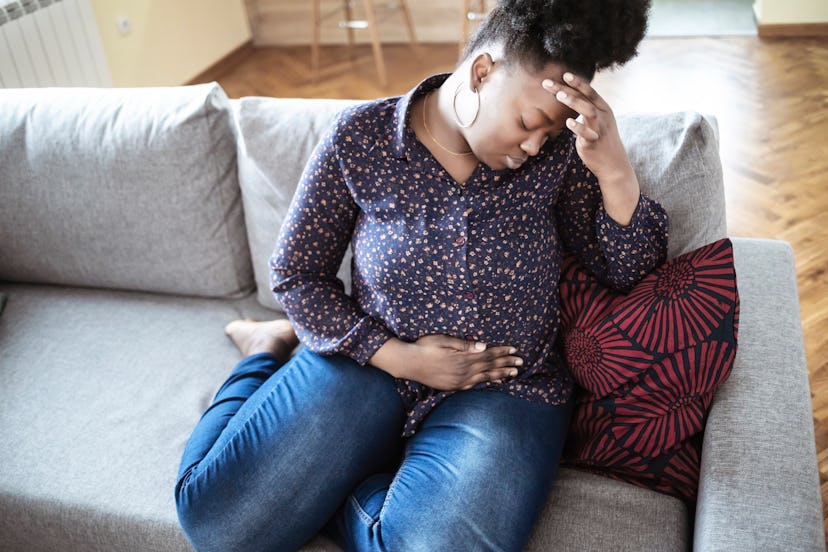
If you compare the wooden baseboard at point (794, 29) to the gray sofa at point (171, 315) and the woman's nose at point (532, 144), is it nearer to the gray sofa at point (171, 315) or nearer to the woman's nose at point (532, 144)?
the gray sofa at point (171, 315)

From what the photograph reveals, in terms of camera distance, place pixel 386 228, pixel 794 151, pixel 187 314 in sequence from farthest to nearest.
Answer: pixel 794 151 → pixel 187 314 → pixel 386 228

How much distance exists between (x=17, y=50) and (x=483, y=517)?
96.7 inches

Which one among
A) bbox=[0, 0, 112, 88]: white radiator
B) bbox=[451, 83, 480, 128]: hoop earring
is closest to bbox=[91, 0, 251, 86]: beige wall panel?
bbox=[0, 0, 112, 88]: white radiator

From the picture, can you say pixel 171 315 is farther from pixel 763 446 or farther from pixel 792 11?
pixel 792 11

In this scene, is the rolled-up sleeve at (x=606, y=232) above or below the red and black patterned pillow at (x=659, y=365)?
above

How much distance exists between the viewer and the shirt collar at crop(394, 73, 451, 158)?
1.18 meters

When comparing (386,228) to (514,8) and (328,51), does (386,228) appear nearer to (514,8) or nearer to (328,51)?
(514,8)

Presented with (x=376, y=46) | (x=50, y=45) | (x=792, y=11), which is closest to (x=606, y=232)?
(x=50, y=45)

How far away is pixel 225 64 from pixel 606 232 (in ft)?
11.3

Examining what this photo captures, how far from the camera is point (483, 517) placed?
1070mm

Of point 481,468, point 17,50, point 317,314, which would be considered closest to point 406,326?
point 317,314

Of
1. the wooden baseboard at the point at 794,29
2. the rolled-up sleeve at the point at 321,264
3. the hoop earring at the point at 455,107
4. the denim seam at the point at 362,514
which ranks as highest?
the hoop earring at the point at 455,107

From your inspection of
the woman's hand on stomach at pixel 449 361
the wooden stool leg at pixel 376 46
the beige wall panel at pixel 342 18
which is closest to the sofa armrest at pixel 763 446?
the woman's hand on stomach at pixel 449 361

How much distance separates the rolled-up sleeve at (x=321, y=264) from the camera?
124 cm
